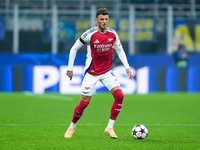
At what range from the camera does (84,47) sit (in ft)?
72.3

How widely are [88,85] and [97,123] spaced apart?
2.29 metres

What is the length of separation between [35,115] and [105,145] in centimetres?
495

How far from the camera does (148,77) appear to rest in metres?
19.3

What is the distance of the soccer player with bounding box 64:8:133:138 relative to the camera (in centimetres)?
813

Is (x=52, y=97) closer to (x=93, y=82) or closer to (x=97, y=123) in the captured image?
(x=97, y=123)

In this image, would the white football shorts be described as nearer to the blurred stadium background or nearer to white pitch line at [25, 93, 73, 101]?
white pitch line at [25, 93, 73, 101]

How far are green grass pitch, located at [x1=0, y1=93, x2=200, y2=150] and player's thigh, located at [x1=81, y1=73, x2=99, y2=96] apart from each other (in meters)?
0.73

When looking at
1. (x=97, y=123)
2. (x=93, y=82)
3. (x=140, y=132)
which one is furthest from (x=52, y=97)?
(x=140, y=132)

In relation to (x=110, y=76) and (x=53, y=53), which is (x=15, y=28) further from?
(x=110, y=76)

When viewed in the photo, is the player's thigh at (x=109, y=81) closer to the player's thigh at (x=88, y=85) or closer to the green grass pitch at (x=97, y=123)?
the player's thigh at (x=88, y=85)

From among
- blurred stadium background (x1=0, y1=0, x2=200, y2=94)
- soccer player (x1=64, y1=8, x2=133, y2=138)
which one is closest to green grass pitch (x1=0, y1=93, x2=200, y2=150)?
soccer player (x1=64, y1=8, x2=133, y2=138)

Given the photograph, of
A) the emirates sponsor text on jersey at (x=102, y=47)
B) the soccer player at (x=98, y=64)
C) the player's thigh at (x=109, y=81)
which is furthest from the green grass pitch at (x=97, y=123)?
the emirates sponsor text on jersey at (x=102, y=47)

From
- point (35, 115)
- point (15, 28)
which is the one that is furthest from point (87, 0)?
point (35, 115)

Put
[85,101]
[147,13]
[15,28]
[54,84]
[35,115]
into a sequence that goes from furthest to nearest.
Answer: [147,13] < [15,28] < [54,84] < [35,115] < [85,101]
